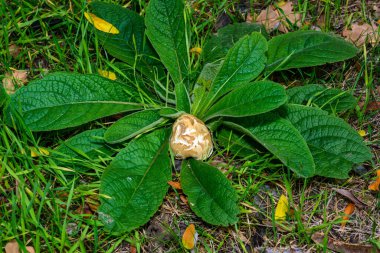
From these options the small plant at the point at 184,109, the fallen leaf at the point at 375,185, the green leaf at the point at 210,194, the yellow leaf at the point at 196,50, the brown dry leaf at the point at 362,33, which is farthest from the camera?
the brown dry leaf at the point at 362,33

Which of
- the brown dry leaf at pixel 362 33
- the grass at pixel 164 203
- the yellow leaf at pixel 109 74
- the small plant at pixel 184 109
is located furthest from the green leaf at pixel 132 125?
the brown dry leaf at pixel 362 33

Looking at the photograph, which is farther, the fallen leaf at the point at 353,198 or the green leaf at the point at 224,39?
the green leaf at the point at 224,39

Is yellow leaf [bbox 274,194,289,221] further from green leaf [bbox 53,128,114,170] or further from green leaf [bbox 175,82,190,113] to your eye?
green leaf [bbox 53,128,114,170]

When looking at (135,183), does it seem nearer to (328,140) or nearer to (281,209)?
(281,209)

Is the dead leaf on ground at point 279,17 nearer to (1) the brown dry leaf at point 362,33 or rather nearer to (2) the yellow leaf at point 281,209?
(1) the brown dry leaf at point 362,33

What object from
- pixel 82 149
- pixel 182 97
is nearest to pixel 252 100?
pixel 182 97

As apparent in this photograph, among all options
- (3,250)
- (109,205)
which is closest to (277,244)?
(109,205)

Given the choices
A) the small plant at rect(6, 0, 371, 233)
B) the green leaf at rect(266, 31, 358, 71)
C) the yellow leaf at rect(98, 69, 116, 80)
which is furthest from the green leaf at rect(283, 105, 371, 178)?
the yellow leaf at rect(98, 69, 116, 80)
